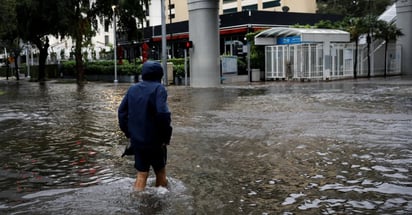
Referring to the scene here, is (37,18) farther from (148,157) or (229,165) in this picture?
(148,157)

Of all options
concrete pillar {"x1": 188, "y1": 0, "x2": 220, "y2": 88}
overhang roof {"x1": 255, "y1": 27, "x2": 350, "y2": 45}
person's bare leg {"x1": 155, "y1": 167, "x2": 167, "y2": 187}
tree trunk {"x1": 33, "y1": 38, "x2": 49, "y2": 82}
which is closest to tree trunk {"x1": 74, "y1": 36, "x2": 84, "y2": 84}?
tree trunk {"x1": 33, "y1": 38, "x2": 49, "y2": 82}

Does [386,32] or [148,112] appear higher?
[386,32]

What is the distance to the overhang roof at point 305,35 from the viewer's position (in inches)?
1298

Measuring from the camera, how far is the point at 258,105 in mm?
17406

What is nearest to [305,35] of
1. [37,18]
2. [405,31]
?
[405,31]

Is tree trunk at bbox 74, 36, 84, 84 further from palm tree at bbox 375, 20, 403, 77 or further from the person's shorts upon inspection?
the person's shorts

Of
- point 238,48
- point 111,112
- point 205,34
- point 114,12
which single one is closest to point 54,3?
point 114,12

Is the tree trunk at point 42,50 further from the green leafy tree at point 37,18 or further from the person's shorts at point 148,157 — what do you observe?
the person's shorts at point 148,157

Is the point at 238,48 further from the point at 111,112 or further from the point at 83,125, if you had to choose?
the point at 83,125

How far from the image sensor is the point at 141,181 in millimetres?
6031

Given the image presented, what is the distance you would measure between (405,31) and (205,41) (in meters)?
18.3

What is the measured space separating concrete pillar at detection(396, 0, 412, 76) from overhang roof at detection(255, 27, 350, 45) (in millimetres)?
7294

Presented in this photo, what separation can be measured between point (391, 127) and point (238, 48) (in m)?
35.3

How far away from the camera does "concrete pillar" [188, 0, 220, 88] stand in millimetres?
29453
